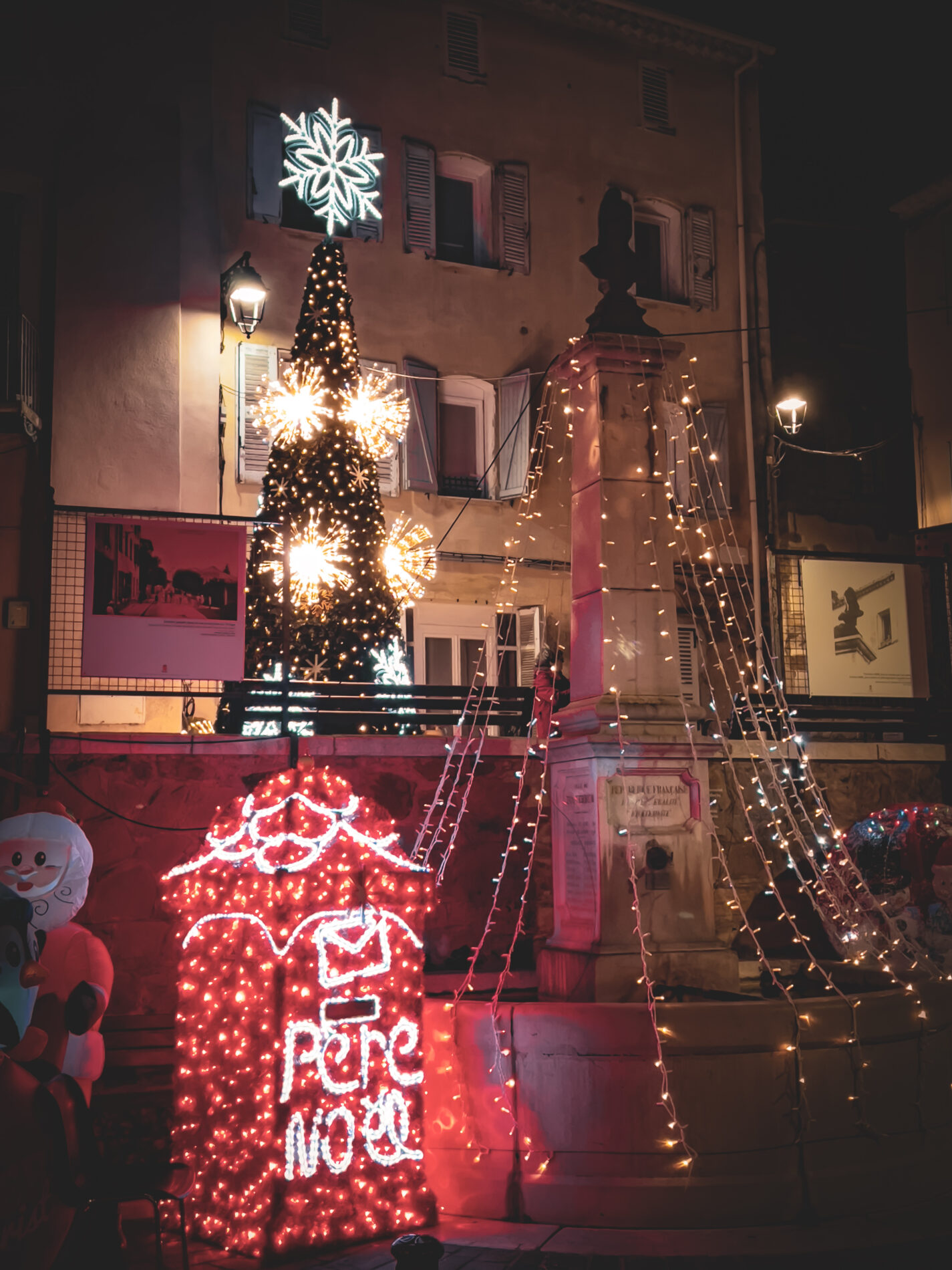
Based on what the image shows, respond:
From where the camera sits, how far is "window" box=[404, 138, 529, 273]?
16906 mm

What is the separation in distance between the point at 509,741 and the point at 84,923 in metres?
3.91

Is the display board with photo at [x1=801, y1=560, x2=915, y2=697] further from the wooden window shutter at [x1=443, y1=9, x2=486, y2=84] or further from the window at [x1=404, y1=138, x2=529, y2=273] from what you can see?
the wooden window shutter at [x1=443, y1=9, x2=486, y2=84]

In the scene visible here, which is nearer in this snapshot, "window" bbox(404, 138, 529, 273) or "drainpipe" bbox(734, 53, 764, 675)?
"window" bbox(404, 138, 529, 273)

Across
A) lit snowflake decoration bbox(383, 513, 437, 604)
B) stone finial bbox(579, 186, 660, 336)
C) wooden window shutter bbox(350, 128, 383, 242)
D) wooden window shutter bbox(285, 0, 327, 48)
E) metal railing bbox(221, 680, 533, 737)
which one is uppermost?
wooden window shutter bbox(285, 0, 327, 48)

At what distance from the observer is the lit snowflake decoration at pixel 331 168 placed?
1548 cm

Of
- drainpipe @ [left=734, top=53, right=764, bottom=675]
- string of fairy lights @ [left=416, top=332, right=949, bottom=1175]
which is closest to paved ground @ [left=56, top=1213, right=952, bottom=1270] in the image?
string of fairy lights @ [left=416, top=332, right=949, bottom=1175]

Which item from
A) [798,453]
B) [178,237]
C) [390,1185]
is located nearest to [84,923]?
[390,1185]

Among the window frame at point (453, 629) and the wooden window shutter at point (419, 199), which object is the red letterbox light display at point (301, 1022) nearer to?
the window frame at point (453, 629)

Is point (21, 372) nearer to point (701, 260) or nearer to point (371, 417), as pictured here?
point (371, 417)

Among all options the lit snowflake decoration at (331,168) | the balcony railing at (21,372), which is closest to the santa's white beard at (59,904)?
the balcony railing at (21,372)

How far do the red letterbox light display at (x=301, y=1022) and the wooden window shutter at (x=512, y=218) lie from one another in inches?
473

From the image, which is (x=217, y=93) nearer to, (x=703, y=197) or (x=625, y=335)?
(x=703, y=197)

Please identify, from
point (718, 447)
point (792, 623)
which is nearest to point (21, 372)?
point (718, 447)

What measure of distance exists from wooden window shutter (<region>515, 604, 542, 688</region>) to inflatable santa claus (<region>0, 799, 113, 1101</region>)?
32.1 ft
